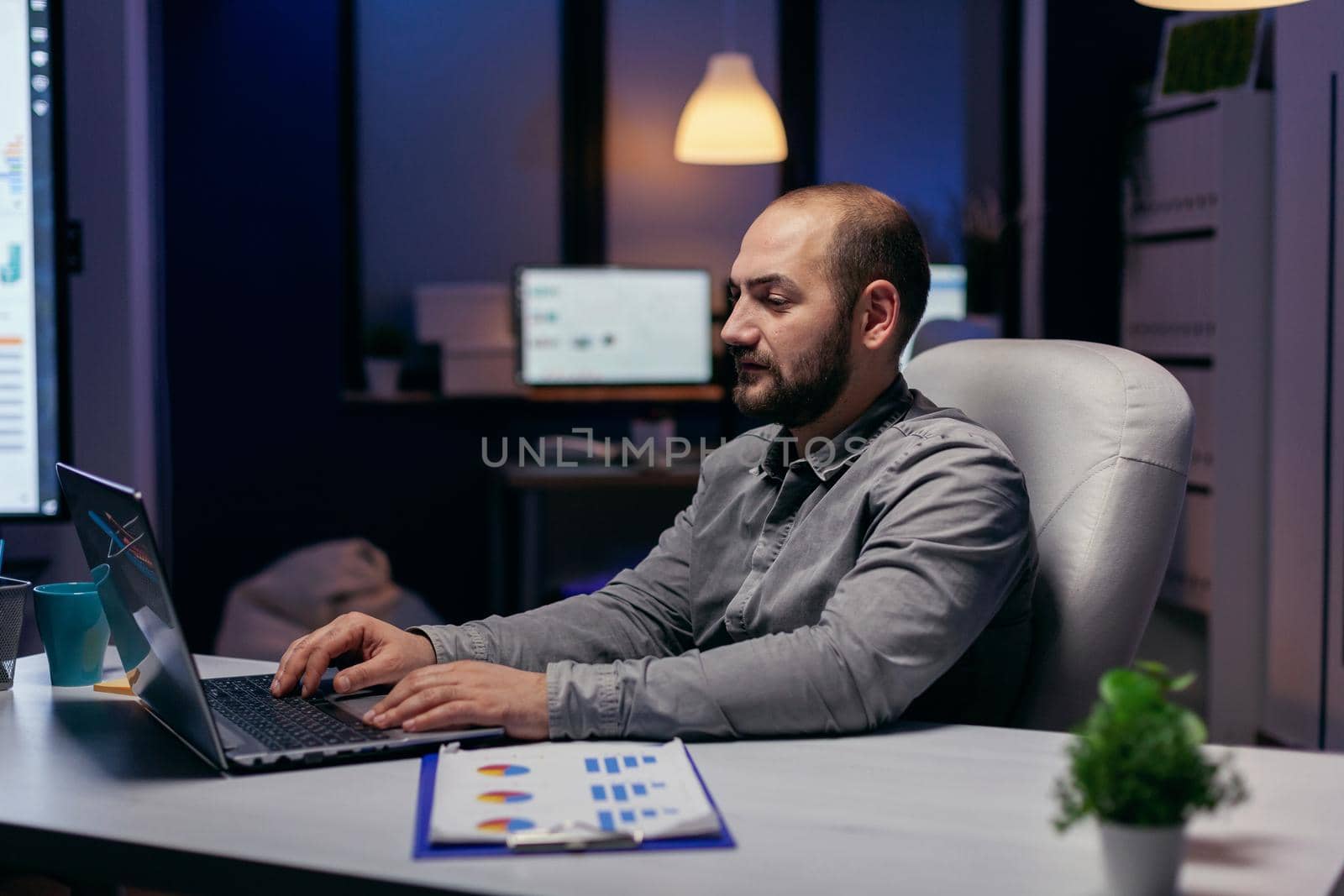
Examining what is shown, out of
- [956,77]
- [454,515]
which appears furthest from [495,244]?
[956,77]

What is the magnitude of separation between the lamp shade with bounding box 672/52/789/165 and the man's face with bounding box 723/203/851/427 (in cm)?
273

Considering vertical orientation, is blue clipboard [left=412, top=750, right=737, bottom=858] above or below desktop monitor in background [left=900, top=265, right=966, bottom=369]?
below

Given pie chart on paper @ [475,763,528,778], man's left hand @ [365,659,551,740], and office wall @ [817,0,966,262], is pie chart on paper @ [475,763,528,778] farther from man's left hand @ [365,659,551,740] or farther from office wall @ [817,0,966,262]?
office wall @ [817,0,966,262]

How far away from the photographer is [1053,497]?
1419 millimetres

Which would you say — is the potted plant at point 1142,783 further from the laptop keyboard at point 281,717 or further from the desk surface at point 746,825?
the laptop keyboard at point 281,717

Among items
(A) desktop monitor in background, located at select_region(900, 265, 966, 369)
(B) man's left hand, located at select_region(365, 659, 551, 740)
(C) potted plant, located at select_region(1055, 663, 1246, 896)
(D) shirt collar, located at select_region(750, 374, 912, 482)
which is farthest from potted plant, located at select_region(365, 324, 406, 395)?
(C) potted plant, located at select_region(1055, 663, 1246, 896)

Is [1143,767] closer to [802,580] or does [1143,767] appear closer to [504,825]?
[504,825]

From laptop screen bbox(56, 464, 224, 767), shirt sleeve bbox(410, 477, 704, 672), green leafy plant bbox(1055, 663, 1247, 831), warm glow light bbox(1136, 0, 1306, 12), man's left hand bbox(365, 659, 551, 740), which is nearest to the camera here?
green leafy plant bbox(1055, 663, 1247, 831)

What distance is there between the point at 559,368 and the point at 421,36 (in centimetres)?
129

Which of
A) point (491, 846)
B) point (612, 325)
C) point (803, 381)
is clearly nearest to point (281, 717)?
point (491, 846)

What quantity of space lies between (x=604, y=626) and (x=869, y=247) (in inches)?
21.6

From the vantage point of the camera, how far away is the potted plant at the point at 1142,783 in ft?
2.43

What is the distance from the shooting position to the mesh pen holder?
1.32 m

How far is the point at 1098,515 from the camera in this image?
136 centimetres
